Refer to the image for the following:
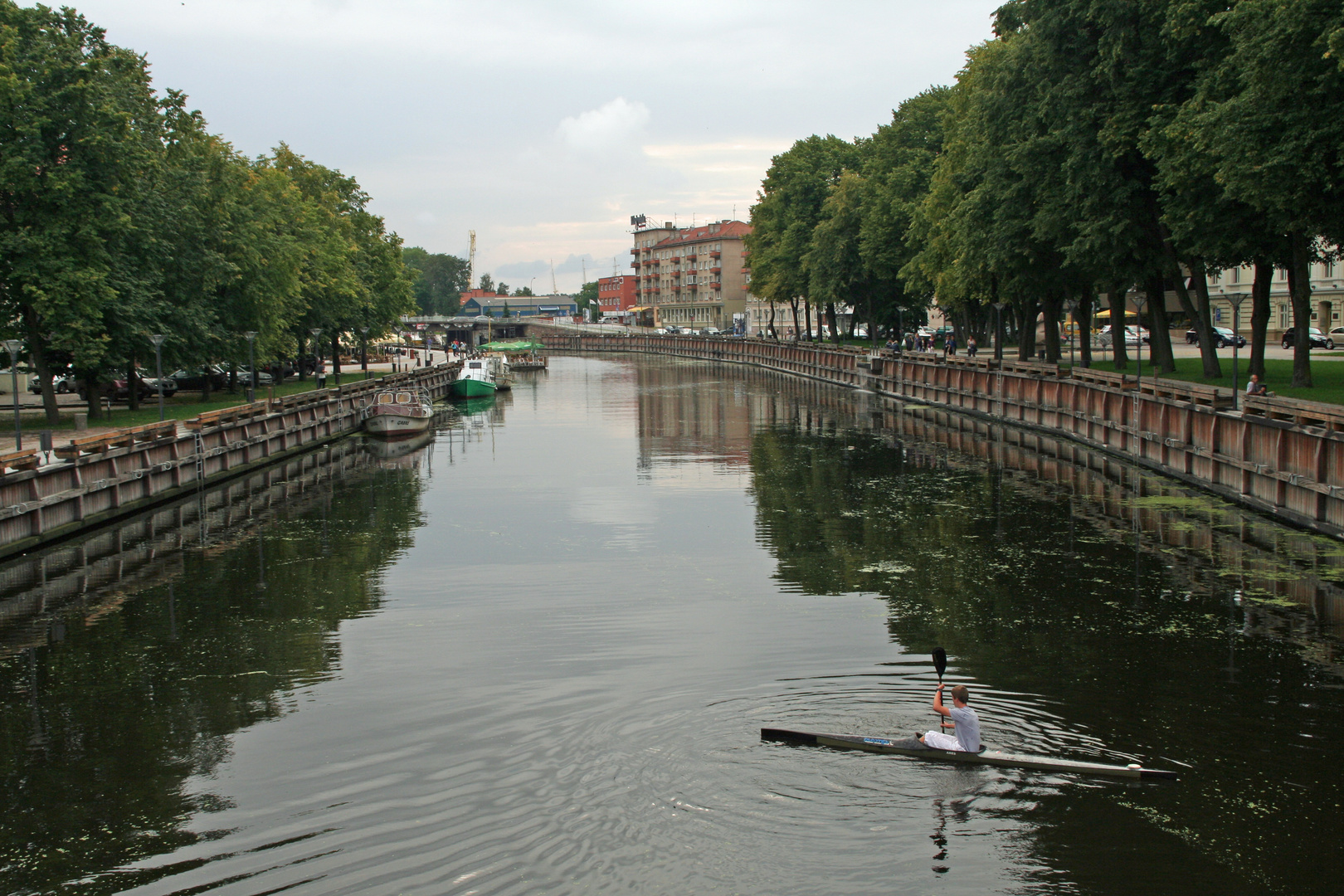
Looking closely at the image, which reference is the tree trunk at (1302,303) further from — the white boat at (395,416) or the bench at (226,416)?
the white boat at (395,416)

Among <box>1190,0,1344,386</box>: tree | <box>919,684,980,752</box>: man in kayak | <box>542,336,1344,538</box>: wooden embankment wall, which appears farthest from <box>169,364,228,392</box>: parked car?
<box>919,684,980,752</box>: man in kayak

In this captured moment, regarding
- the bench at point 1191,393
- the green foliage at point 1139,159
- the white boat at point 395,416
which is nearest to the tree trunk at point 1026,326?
the green foliage at point 1139,159

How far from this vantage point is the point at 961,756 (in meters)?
14.7

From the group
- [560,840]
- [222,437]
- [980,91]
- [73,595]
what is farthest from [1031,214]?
[560,840]

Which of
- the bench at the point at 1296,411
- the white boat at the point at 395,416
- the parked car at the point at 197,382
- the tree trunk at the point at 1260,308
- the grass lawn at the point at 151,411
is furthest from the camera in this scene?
the parked car at the point at 197,382

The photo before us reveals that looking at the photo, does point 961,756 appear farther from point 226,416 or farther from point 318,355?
point 318,355

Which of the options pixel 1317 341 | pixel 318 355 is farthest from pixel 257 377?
pixel 1317 341

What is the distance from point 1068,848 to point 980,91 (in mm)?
49379

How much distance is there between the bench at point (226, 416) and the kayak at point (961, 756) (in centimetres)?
3106

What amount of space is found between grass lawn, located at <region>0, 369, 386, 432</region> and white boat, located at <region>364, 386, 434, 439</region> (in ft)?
17.5

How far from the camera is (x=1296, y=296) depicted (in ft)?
134

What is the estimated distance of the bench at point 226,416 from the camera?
1617 inches

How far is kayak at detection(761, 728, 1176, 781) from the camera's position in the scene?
14219mm

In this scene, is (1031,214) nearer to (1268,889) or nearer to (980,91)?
(980,91)
